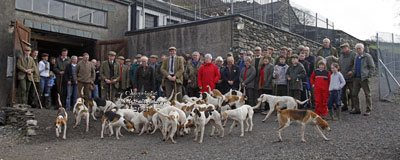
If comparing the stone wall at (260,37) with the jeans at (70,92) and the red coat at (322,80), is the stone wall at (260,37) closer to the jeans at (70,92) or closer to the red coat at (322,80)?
the red coat at (322,80)

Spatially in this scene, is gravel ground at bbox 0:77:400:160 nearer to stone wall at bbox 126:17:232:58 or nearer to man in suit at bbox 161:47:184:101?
man in suit at bbox 161:47:184:101

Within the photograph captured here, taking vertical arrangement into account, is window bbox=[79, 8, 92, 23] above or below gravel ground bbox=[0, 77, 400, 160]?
above

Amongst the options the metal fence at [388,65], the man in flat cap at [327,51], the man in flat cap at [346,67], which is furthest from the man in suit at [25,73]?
the metal fence at [388,65]

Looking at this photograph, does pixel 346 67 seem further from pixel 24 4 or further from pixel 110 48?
pixel 24 4

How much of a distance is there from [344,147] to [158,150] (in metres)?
3.37

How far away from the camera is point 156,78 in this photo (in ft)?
36.1

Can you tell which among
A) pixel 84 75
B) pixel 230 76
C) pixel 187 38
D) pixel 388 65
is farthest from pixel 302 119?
→ pixel 187 38

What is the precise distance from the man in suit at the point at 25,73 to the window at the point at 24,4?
441cm

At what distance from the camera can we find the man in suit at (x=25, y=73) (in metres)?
10.1

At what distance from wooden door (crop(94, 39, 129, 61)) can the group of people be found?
12.6 ft

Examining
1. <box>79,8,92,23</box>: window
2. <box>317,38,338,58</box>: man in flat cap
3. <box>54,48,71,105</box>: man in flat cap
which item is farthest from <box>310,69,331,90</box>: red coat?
<box>79,8,92,23</box>: window

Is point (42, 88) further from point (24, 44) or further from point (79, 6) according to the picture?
point (79, 6)

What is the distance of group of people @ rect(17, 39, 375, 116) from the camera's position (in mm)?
8766

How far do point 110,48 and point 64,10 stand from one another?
2734 millimetres
